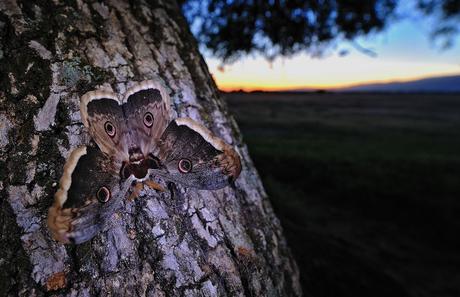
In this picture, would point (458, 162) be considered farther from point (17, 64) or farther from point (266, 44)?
point (17, 64)

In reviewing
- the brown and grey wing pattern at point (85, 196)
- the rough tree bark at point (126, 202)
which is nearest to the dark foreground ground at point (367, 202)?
the rough tree bark at point (126, 202)

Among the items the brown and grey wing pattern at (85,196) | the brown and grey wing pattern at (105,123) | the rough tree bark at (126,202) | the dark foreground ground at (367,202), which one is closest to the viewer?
the brown and grey wing pattern at (85,196)

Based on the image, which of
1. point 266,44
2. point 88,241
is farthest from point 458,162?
point 88,241

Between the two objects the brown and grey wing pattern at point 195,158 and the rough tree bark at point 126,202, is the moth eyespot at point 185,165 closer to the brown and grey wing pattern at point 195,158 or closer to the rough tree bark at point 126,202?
the brown and grey wing pattern at point 195,158

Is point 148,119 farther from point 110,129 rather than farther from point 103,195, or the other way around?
point 103,195

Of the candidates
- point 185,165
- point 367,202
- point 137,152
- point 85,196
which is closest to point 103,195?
point 85,196

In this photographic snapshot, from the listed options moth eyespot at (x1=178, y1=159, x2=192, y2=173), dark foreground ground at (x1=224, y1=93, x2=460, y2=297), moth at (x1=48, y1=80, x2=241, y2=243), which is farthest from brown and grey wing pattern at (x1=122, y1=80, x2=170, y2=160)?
dark foreground ground at (x1=224, y1=93, x2=460, y2=297)

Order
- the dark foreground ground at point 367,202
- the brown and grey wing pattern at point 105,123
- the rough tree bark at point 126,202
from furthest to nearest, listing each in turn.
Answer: the dark foreground ground at point 367,202, the brown and grey wing pattern at point 105,123, the rough tree bark at point 126,202
